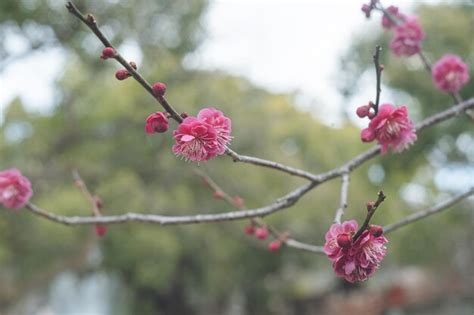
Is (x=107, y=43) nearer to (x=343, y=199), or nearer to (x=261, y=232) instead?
(x=343, y=199)

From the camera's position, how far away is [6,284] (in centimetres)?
541

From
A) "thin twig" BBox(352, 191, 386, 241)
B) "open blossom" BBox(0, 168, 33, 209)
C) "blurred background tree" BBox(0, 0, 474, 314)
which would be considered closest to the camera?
"thin twig" BBox(352, 191, 386, 241)

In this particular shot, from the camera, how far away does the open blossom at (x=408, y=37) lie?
1.42m

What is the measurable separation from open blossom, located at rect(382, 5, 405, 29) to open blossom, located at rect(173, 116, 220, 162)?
0.77 meters

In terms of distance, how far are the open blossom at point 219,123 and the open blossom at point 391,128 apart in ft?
0.87

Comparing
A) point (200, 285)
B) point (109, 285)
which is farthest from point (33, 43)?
point (109, 285)

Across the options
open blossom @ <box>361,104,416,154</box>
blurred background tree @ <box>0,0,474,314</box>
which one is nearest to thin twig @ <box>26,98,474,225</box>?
open blossom @ <box>361,104,416,154</box>

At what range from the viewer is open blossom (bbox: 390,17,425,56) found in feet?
4.64

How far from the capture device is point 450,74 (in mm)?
1345

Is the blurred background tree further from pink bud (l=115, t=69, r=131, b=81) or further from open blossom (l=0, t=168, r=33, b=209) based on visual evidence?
pink bud (l=115, t=69, r=131, b=81)

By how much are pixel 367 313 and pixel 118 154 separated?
11.4 feet

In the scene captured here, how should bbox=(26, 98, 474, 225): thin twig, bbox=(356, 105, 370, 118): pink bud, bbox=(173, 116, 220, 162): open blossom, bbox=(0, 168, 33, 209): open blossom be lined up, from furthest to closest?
bbox=(0, 168, 33, 209): open blossom, bbox=(26, 98, 474, 225): thin twig, bbox=(356, 105, 370, 118): pink bud, bbox=(173, 116, 220, 162): open blossom

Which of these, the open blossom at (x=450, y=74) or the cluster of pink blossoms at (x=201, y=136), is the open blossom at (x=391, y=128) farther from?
the open blossom at (x=450, y=74)

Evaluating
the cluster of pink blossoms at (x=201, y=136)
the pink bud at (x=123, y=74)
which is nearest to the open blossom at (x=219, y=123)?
the cluster of pink blossoms at (x=201, y=136)
